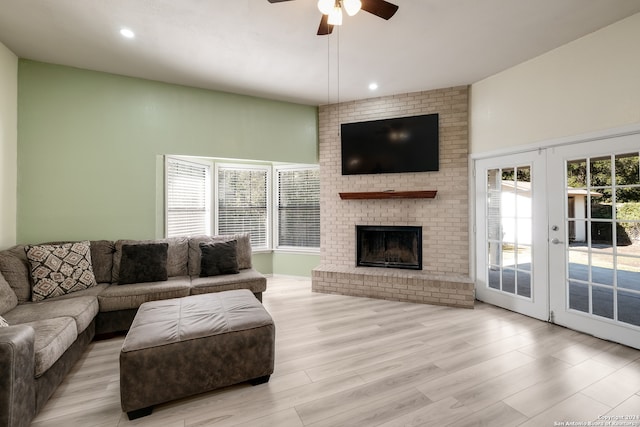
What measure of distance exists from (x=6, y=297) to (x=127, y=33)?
2.62 m

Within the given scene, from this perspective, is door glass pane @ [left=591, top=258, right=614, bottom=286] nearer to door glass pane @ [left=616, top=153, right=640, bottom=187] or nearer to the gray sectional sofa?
door glass pane @ [left=616, top=153, right=640, bottom=187]

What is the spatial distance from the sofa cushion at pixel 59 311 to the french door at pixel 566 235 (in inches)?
180

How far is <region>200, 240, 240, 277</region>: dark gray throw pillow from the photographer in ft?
11.5

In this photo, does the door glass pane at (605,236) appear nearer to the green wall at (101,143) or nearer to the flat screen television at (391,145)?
the flat screen television at (391,145)

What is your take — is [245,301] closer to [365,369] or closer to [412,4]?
[365,369]

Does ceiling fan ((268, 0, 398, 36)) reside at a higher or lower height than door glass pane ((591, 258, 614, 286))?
higher

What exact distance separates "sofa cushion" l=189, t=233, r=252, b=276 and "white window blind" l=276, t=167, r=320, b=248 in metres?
1.36

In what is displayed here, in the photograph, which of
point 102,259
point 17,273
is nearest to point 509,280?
point 102,259

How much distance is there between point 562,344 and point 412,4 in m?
3.43

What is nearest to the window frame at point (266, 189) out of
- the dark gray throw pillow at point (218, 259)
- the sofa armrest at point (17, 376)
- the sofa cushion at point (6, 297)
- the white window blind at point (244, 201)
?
the white window blind at point (244, 201)

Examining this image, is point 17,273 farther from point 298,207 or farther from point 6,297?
point 298,207

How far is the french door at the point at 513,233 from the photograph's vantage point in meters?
3.30

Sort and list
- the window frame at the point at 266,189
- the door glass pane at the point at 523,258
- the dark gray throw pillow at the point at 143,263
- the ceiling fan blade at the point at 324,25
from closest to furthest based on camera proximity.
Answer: the ceiling fan blade at the point at 324,25 → the dark gray throw pillow at the point at 143,263 → the door glass pane at the point at 523,258 → the window frame at the point at 266,189

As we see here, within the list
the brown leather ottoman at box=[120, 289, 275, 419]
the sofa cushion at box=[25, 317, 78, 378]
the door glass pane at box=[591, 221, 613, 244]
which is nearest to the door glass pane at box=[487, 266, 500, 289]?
the door glass pane at box=[591, 221, 613, 244]
